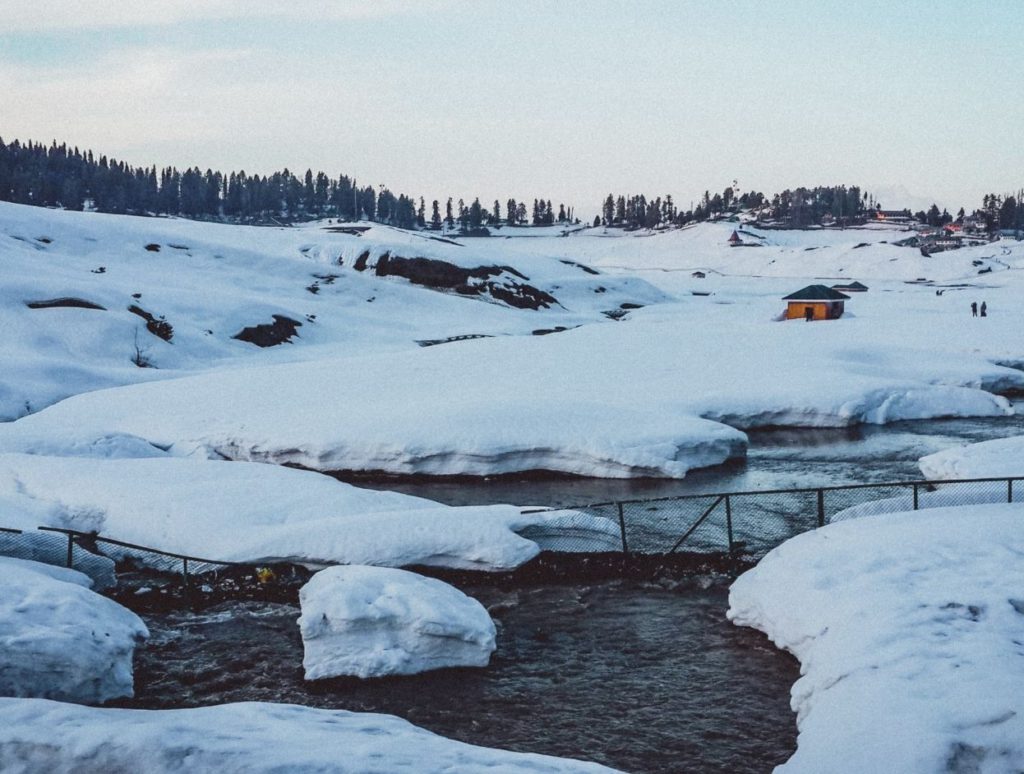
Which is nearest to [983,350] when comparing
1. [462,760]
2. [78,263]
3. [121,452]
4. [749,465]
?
[749,465]

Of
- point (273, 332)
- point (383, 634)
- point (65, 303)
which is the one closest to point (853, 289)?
point (273, 332)

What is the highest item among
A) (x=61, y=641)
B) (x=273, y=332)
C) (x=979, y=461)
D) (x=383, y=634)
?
(x=273, y=332)

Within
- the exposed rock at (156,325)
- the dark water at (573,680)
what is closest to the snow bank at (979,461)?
the dark water at (573,680)

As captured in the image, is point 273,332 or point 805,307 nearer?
point 273,332

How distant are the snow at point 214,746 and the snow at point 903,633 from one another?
3.43m

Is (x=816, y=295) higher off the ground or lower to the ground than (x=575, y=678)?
higher

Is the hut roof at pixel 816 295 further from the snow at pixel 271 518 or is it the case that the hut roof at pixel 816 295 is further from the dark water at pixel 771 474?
the snow at pixel 271 518

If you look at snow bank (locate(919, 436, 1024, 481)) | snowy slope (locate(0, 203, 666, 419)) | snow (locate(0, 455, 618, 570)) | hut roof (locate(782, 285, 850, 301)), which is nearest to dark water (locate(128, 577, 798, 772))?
snow (locate(0, 455, 618, 570))

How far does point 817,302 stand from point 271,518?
169 ft

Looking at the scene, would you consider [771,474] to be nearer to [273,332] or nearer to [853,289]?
[273,332]

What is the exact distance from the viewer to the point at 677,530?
864 inches

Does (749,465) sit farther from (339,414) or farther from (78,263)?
(78,263)

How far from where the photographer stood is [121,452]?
28.5 m

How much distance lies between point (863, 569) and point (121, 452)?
21.3 meters
